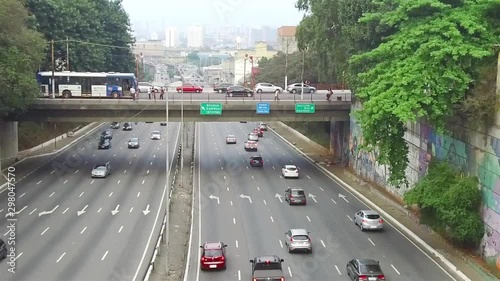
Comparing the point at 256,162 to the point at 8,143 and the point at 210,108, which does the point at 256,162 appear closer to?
the point at 210,108

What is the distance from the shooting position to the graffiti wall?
99.5 feet

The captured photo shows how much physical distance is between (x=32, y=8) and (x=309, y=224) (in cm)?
4899

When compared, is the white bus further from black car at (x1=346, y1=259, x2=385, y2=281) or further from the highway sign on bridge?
black car at (x1=346, y1=259, x2=385, y2=281)

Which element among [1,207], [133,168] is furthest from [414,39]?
[133,168]

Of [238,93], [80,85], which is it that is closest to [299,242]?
[238,93]

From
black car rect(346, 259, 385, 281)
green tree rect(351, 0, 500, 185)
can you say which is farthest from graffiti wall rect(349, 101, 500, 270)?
A: black car rect(346, 259, 385, 281)

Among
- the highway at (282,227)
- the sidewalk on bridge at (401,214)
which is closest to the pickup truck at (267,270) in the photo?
the highway at (282,227)

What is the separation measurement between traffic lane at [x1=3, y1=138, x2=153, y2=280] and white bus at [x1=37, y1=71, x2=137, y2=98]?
44.0ft

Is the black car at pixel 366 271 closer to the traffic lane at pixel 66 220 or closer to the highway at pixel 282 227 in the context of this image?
the highway at pixel 282 227

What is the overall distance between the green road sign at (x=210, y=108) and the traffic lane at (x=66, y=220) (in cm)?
859

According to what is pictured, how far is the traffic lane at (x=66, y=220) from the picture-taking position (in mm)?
30655

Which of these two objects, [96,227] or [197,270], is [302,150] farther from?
[197,270]

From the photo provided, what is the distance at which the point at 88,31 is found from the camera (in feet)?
285

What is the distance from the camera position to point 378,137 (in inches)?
1414
